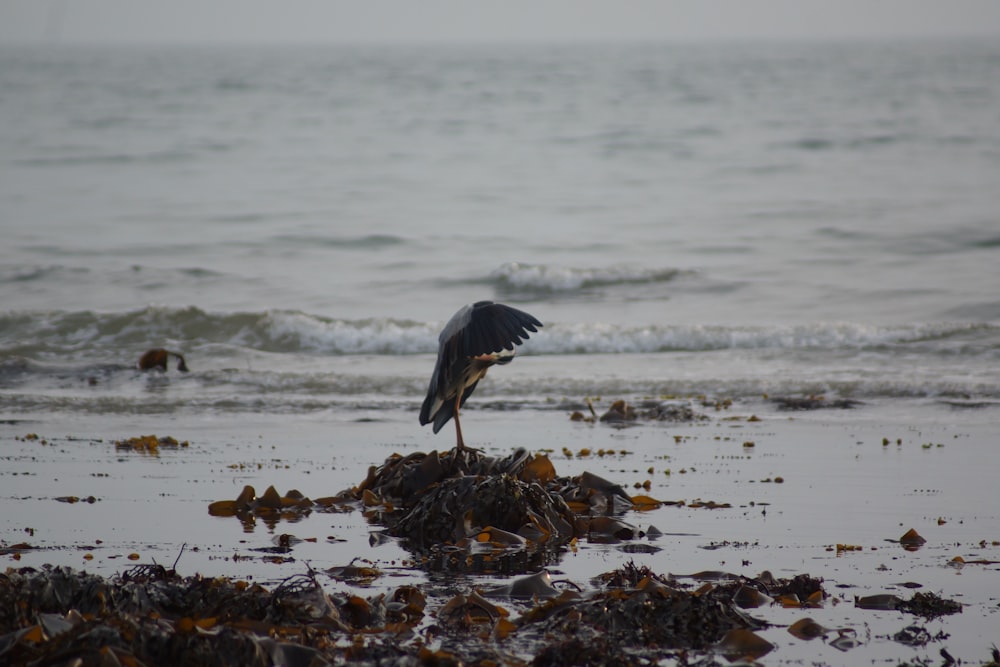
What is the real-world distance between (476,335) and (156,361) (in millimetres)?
6364

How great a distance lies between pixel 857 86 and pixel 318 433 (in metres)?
39.9

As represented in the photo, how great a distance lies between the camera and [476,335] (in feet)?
17.9

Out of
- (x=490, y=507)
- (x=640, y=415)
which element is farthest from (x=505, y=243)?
(x=490, y=507)

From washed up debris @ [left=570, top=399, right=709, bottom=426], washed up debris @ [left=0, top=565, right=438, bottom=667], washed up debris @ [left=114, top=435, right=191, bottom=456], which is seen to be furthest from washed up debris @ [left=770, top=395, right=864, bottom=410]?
washed up debris @ [left=0, top=565, right=438, bottom=667]

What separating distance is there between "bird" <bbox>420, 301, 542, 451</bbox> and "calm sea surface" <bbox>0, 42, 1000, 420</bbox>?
3470mm

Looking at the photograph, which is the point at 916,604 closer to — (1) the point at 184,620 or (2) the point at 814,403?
(1) the point at 184,620

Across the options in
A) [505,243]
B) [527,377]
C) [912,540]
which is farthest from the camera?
[505,243]

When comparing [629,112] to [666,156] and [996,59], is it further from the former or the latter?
[996,59]

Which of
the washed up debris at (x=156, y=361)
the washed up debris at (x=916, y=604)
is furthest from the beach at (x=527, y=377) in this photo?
the washed up debris at (x=156, y=361)

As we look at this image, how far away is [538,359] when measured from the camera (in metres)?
11.8

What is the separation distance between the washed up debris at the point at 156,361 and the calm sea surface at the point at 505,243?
21 centimetres

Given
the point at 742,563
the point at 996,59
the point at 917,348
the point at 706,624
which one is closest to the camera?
the point at 706,624

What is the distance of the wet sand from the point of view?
436 centimetres

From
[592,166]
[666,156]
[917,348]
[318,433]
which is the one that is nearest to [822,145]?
[666,156]
